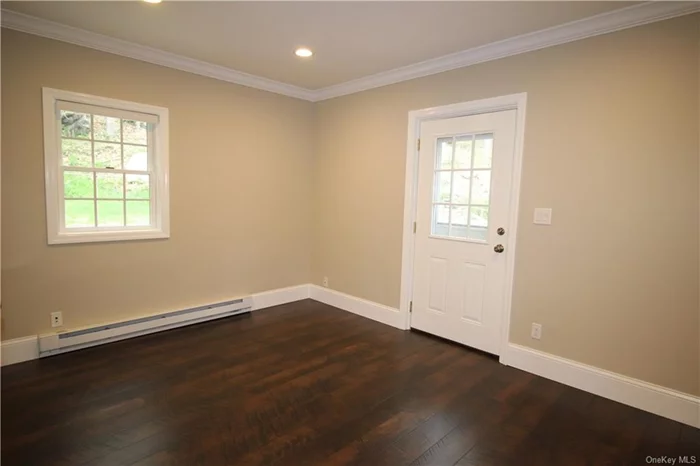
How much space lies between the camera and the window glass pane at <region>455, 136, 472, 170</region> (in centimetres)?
340

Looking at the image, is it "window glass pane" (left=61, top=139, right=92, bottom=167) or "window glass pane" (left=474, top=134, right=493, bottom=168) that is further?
"window glass pane" (left=474, top=134, right=493, bottom=168)

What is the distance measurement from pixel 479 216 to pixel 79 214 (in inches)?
134

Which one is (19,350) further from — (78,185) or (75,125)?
(75,125)

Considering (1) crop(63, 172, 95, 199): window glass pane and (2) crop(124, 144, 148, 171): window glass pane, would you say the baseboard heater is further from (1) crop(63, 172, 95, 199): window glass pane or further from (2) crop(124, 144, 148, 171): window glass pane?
(2) crop(124, 144, 148, 171): window glass pane

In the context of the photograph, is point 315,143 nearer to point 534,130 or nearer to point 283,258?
point 283,258

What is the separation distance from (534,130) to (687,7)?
3.43ft

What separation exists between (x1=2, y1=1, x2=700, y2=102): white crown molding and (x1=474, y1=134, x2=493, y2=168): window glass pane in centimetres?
63

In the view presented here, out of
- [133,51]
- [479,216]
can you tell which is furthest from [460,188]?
[133,51]

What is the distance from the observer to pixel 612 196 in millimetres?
2621

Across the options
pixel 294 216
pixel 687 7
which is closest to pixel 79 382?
pixel 294 216

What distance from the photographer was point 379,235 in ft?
13.6

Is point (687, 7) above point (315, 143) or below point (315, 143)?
above

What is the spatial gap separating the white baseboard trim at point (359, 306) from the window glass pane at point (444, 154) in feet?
5.01

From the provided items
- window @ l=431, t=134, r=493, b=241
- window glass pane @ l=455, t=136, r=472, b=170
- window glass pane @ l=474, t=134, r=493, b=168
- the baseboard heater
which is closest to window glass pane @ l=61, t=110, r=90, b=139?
the baseboard heater
